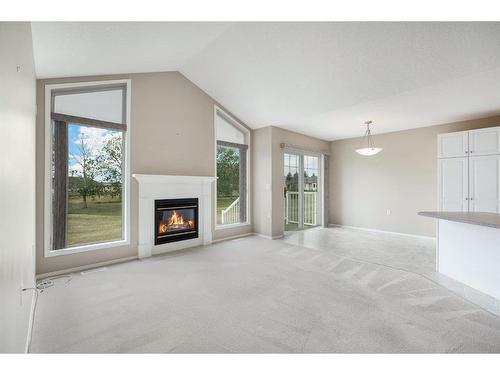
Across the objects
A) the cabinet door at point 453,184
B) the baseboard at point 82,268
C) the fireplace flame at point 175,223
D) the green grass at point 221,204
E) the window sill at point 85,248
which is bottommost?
the baseboard at point 82,268

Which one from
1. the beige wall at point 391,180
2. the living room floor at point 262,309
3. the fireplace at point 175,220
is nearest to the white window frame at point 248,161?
the fireplace at point 175,220

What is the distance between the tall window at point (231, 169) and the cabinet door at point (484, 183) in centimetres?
432

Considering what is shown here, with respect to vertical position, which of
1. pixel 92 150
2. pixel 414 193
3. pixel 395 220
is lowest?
pixel 395 220

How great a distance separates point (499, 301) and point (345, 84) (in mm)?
3128

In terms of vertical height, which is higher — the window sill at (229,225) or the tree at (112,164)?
the tree at (112,164)

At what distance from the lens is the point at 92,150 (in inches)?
139

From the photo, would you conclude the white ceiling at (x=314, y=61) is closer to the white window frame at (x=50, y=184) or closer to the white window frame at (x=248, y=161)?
the white window frame at (x=50, y=184)

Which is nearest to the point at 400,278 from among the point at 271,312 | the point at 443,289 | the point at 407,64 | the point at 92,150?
the point at 443,289

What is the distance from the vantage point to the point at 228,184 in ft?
17.4

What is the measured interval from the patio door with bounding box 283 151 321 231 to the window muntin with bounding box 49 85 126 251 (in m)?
3.72

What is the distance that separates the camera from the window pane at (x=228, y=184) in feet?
16.8

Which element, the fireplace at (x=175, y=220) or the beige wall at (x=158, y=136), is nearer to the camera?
the beige wall at (x=158, y=136)
